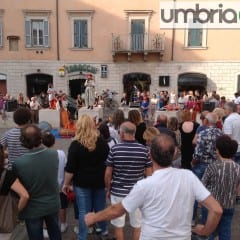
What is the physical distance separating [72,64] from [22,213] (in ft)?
71.7

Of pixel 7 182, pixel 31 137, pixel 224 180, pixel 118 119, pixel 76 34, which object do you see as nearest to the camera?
pixel 7 182

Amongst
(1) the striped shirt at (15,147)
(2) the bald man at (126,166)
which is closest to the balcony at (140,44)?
(1) the striped shirt at (15,147)

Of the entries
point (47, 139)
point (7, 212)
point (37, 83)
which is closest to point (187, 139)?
point (47, 139)

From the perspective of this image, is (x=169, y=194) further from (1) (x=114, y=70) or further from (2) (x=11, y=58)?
(2) (x=11, y=58)

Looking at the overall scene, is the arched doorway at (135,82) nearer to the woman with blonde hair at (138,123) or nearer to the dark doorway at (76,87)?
the dark doorway at (76,87)

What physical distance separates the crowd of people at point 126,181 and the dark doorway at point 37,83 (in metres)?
20.6

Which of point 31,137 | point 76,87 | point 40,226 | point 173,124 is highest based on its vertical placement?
point 76,87

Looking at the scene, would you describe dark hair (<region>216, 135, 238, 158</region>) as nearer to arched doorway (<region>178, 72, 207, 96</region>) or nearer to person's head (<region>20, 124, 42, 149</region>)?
person's head (<region>20, 124, 42, 149</region>)

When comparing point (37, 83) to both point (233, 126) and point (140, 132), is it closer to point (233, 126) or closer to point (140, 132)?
point (140, 132)

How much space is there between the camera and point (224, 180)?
11.7 feet

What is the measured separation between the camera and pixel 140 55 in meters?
24.2

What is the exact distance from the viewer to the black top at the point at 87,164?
12.8 feet

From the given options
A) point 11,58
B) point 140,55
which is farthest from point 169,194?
point 11,58

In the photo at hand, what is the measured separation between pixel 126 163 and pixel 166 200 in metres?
1.51
